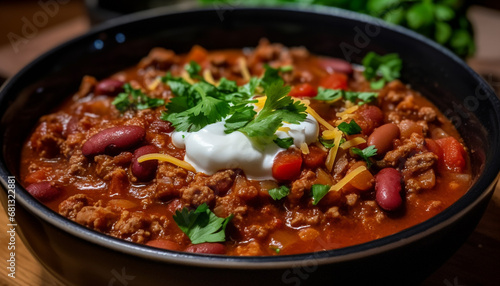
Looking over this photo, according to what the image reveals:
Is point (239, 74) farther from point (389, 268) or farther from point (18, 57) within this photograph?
point (18, 57)

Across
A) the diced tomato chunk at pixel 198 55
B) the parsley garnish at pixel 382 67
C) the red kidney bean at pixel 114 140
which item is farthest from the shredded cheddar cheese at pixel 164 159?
the parsley garnish at pixel 382 67

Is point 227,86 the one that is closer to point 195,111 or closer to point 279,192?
point 195,111

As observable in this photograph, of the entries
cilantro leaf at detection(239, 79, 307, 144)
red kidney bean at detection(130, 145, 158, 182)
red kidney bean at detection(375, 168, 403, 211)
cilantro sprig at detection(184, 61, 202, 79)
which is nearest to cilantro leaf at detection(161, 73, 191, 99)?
cilantro sprig at detection(184, 61, 202, 79)

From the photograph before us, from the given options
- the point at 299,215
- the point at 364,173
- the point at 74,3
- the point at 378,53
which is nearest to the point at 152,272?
the point at 299,215

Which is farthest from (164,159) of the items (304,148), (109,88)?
(109,88)

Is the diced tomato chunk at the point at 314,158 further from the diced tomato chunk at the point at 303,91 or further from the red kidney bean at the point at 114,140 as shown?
the red kidney bean at the point at 114,140

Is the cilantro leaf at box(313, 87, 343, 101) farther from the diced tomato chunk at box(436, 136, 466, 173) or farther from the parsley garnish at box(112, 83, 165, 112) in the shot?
the parsley garnish at box(112, 83, 165, 112)
